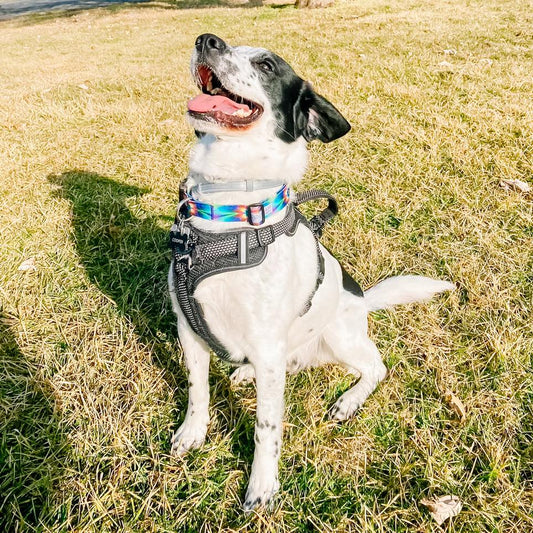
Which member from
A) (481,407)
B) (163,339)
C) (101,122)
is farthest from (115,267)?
(101,122)

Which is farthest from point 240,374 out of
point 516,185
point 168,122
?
point 168,122

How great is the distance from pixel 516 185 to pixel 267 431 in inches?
119

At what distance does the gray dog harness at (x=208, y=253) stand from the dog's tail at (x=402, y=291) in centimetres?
91

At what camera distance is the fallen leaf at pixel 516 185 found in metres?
3.56

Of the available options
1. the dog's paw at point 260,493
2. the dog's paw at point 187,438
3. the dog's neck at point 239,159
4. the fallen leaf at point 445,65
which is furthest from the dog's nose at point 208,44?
the fallen leaf at point 445,65

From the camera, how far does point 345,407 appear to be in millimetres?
2176

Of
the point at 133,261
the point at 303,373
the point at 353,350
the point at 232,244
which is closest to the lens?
the point at 232,244

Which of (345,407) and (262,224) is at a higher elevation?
(262,224)

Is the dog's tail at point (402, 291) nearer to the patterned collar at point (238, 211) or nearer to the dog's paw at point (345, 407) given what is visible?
the dog's paw at point (345, 407)

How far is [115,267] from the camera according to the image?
2.98 meters

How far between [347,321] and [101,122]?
438cm

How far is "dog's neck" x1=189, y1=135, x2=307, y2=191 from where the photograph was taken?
1771 mm

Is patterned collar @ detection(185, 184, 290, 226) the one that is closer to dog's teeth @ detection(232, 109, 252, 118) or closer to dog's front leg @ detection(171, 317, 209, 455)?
dog's teeth @ detection(232, 109, 252, 118)

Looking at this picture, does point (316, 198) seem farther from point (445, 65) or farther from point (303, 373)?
point (445, 65)
